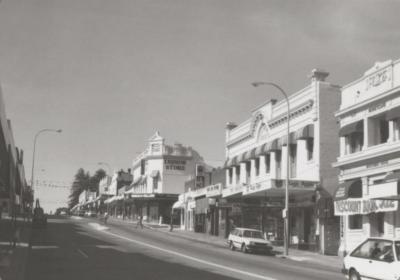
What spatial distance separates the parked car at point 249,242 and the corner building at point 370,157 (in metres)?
4.14

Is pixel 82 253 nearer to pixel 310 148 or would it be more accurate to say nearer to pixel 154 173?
pixel 310 148

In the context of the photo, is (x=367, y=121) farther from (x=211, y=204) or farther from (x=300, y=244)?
(x=211, y=204)

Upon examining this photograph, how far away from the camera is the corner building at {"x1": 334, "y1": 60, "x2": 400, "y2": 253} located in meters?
29.3

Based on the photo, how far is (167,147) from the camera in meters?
80.9

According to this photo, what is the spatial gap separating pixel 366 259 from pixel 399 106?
14320mm

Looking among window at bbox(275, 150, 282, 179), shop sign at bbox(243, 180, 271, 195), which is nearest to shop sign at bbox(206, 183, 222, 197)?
window at bbox(275, 150, 282, 179)

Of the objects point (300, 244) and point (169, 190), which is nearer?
point (300, 244)

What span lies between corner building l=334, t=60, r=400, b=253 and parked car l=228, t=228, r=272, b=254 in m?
4.14

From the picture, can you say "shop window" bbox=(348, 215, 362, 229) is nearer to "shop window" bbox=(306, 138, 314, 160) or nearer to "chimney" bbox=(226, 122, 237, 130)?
"shop window" bbox=(306, 138, 314, 160)

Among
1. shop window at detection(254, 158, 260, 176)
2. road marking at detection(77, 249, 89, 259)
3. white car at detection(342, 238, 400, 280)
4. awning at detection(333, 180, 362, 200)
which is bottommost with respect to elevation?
road marking at detection(77, 249, 89, 259)

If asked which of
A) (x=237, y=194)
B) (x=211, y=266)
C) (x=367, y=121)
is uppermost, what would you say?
(x=367, y=121)

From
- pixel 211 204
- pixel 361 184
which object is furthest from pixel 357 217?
pixel 211 204

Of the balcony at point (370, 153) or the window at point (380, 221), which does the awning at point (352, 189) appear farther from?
the window at point (380, 221)

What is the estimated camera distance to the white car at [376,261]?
15.3 metres
